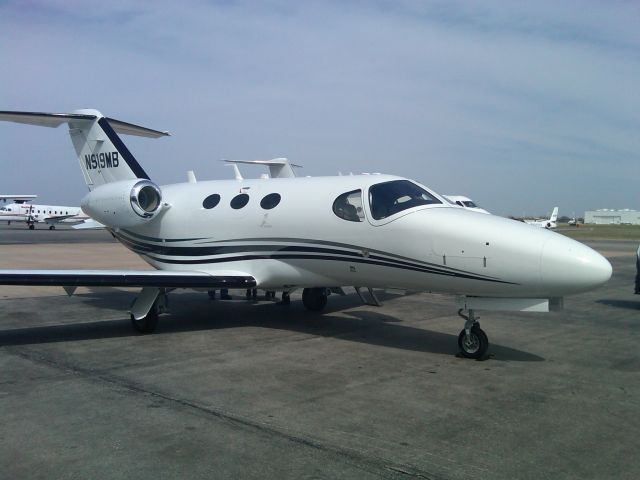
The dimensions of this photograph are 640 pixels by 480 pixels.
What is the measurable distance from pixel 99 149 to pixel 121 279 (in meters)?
5.27

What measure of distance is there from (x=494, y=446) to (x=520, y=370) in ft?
9.49

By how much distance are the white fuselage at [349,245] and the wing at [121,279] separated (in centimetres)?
45

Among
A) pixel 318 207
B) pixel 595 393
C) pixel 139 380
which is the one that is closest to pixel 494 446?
pixel 595 393

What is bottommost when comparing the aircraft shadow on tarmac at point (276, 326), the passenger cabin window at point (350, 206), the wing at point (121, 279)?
the aircraft shadow on tarmac at point (276, 326)

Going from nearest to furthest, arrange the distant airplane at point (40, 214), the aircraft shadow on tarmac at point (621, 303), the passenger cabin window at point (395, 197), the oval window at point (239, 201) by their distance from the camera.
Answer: the passenger cabin window at point (395, 197) → the oval window at point (239, 201) → the aircraft shadow on tarmac at point (621, 303) → the distant airplane at point (40, 214)

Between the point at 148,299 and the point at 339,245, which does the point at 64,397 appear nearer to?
the point at 148,299

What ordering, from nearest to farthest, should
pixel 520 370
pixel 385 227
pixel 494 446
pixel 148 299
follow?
pixel 494 446
pixel 520 370
pixel 385 227
pixel 148 299

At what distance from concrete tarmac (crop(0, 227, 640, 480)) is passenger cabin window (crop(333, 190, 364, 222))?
75.9 inches

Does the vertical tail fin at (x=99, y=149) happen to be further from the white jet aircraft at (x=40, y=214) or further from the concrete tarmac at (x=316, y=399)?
the white jet aircraft at (x=40, y=214)

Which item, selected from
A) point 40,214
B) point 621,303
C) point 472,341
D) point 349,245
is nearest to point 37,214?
point 40,214

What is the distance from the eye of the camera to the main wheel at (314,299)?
12593 millimetres

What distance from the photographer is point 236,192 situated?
11672 millimetres

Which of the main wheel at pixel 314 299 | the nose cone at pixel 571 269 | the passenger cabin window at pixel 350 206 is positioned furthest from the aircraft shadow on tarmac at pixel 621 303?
the passenger cabin window at pixel 350 206

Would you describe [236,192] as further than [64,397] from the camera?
Yes
